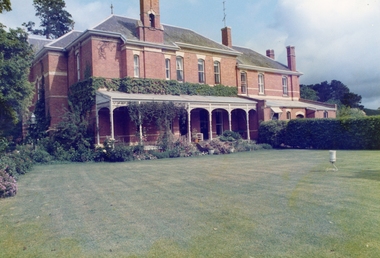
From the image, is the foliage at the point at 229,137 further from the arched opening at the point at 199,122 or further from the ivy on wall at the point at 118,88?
the ivy on wall at the point at 118,88

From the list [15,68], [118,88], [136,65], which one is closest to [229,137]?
[136,65]

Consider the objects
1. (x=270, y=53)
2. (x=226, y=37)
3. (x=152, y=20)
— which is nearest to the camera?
(x=152, y=20)

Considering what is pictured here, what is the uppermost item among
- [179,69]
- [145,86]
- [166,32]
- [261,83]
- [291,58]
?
[166,32]

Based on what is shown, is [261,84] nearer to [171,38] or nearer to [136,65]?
[171,38]

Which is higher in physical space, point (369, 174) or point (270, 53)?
point (270, 53)

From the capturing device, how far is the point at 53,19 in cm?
4653

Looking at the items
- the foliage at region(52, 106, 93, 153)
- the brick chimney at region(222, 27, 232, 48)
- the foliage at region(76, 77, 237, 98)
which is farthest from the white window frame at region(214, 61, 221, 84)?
the foliage at region(52, 106, 93, 153)

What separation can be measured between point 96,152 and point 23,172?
241 inches

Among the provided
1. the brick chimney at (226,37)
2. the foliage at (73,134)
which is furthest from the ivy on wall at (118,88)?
the brick chimney at (226,37)

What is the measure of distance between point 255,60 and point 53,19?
29.8m

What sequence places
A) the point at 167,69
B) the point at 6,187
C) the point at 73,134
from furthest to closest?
the point at 167,69, the point at 73,134, the point at 6,187

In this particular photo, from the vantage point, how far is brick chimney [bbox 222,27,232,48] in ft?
109

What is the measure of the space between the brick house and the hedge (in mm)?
2234

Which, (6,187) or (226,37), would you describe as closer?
(6,187)
